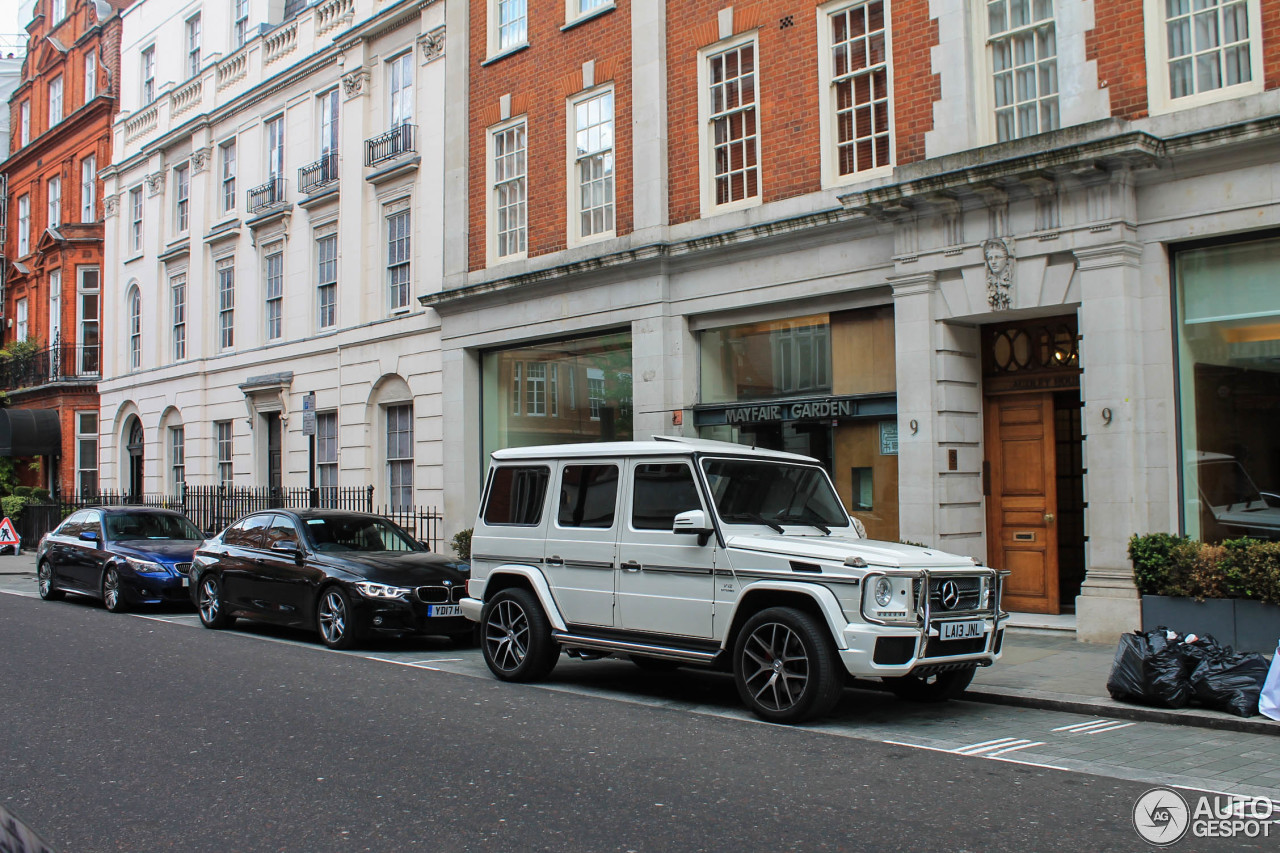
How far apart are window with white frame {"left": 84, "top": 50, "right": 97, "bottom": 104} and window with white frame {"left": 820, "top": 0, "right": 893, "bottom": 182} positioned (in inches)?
1056

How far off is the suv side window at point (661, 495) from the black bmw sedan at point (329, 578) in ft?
12.5

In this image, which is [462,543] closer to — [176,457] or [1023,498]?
[1023,498]

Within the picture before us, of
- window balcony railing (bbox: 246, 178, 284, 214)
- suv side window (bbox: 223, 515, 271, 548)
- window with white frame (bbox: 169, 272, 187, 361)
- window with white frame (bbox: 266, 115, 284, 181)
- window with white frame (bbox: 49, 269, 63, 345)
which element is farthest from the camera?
window with white frame (bbox: 49, 269, 63, 345)

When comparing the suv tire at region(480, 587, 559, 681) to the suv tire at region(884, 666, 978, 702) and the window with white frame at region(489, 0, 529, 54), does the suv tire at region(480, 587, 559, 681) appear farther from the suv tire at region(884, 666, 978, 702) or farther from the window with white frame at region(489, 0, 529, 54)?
the window with white frame at region(489, 0, 529, 54)

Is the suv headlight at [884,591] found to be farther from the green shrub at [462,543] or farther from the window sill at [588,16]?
the window sill at [588,16]

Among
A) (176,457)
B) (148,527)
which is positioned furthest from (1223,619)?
(176,457)

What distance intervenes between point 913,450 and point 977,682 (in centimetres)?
409

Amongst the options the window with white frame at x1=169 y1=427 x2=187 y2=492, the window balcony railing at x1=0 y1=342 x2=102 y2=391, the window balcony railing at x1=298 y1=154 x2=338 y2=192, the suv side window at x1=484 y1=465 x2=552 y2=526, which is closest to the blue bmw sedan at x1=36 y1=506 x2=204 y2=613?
the suv side window at x1=484 y1=465 x2=552 y2=526

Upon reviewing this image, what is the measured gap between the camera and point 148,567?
16.0 meters

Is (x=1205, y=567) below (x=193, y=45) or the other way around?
below

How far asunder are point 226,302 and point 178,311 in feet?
9.24

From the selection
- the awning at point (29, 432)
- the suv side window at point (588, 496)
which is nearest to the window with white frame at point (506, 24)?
the suv side window at point (588, 496)

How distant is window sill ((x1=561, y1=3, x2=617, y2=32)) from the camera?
17406 millimetres

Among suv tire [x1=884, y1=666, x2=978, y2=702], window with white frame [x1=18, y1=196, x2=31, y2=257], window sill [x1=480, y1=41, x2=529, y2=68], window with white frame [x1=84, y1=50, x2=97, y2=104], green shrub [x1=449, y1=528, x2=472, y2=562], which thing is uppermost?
window with white frame [x1=84, y1=50, x2=97, y2=104]
